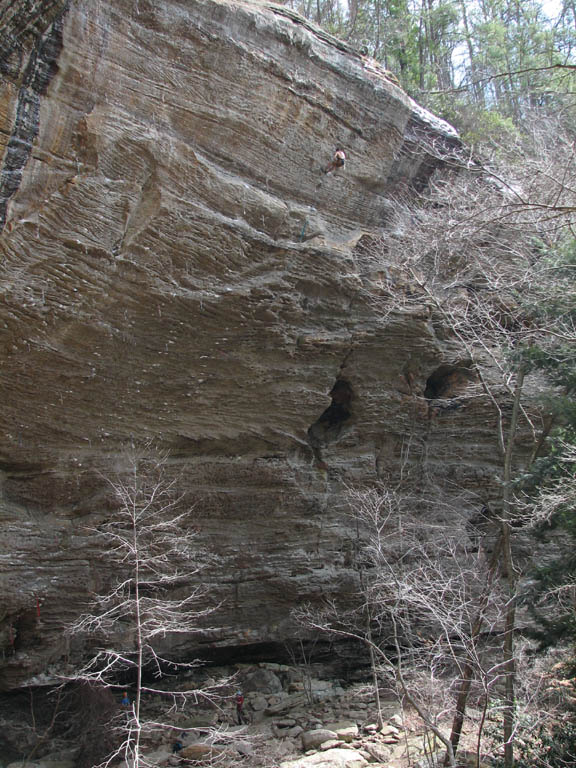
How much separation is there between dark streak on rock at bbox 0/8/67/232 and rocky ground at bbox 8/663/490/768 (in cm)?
728

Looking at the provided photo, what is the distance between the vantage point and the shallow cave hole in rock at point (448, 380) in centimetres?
1118

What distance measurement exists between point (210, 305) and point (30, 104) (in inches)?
129

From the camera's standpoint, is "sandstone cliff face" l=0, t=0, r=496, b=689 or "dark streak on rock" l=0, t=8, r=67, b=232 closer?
"dark streak on rock" l=0, t=8, r=67, b=232

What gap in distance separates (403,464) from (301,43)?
22.9 ft

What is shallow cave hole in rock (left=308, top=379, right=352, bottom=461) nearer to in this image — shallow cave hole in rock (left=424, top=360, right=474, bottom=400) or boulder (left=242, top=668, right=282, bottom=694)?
shallow cave hole in rock (left=424, top=360, right=474, bottom=400)

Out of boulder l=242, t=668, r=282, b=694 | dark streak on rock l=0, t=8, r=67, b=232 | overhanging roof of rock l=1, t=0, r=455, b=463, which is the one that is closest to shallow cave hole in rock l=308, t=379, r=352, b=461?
overhanging roof of rock l=1, t=0, r=455, b=463

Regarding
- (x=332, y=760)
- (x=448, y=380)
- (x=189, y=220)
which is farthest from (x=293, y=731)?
(x=189, y=220)

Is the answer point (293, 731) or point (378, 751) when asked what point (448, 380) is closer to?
point (378, 751)

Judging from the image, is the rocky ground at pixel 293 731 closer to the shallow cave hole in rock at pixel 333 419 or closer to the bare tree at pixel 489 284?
the bare tree at pixel 489 284

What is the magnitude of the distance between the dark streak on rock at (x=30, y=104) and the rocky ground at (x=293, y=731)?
7.28 m

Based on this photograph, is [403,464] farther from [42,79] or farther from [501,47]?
[501,47]

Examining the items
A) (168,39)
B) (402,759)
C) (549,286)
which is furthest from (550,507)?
(168,39)

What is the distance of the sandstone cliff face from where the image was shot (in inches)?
299

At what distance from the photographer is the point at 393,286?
10156 millimetres
